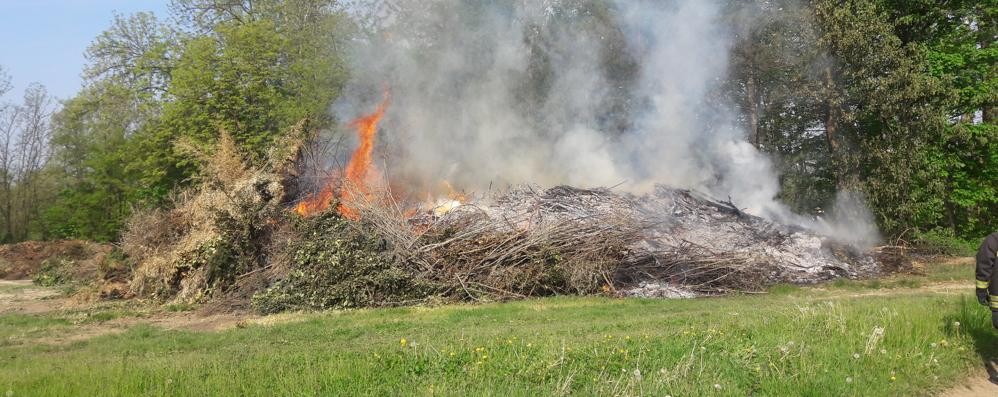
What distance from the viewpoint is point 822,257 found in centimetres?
1883

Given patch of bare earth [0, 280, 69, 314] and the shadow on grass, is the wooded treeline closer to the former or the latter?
patch of bare earth [0, 280, 69, 314]

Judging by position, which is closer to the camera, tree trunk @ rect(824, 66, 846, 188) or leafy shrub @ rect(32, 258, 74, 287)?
leafy shrub @ rect(32, 258, 74, 287)

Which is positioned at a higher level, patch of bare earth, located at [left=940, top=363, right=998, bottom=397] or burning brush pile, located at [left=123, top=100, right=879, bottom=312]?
burning brush pile, located at [left=123, top=100, right=879, bottom=312]

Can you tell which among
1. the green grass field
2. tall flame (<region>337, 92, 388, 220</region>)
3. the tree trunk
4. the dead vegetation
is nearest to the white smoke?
tall flame (<region>337, 92, 388, 220</region>)

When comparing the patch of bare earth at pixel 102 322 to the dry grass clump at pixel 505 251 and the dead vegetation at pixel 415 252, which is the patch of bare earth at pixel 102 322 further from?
the dry grass clump at pixel 505 251

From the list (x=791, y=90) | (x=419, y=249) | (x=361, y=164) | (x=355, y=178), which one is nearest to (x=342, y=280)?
(x=419, y=249)

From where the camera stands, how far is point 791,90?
83.0 ft

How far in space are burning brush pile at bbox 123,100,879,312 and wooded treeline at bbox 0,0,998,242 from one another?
309 centimetres

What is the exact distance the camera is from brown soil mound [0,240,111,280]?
86.8ft

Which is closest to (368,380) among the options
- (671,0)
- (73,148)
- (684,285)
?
(684,285)

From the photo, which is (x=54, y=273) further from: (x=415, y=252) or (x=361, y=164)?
(x=415, y=252)

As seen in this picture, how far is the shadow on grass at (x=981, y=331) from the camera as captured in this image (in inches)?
295

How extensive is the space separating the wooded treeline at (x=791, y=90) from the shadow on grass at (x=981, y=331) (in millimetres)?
15712

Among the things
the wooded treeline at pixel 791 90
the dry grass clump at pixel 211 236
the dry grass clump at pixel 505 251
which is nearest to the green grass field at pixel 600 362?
the dry grass clump at pixel 505 251
